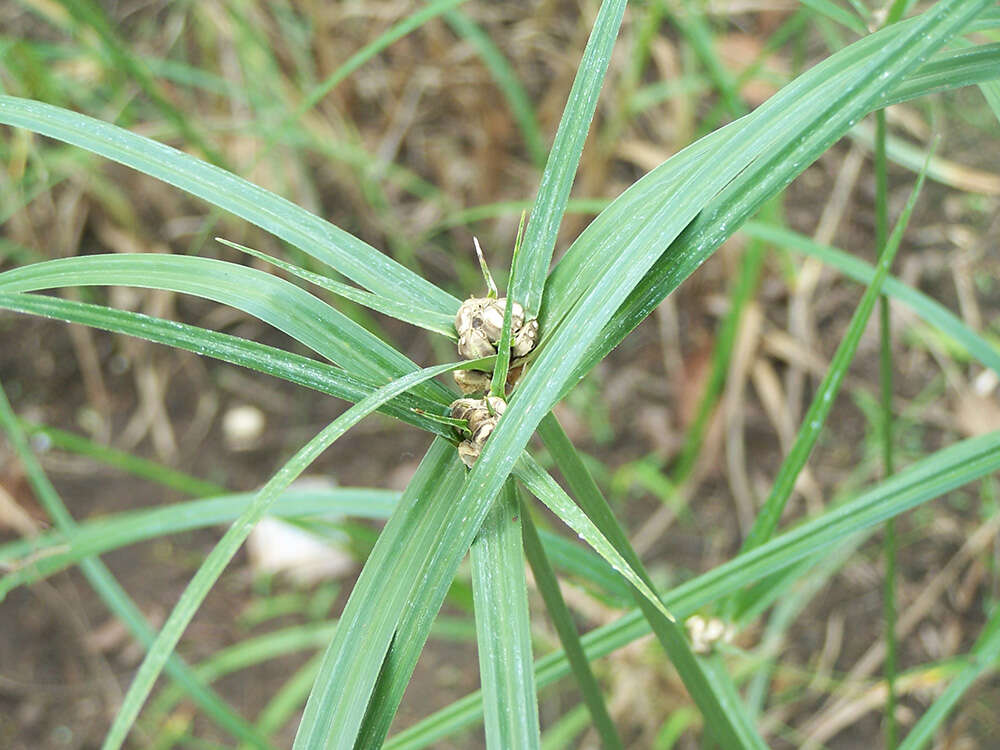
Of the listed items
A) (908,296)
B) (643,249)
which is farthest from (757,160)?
(908,296)

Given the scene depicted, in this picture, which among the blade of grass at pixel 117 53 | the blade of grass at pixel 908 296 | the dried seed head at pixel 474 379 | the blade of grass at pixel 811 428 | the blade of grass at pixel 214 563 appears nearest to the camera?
the blade of grass at pixel 214 563

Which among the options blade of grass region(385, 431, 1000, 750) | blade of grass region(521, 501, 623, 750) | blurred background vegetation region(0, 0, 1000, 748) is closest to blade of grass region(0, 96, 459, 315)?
blade of grass region(521, 501, 623, 750)

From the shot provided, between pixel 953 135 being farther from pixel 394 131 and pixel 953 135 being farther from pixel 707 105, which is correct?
pixel 394 131

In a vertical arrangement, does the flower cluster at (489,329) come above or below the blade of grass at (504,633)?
above

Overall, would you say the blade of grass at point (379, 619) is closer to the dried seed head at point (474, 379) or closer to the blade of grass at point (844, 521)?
the dried seed head at point (474, 379)

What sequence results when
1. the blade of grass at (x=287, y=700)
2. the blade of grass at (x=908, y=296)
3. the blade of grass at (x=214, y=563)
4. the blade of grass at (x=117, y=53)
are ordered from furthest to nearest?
the blade of grass at (x=287, y=700) < the blade of grass at (x=117, y=53) < the blade of grass at (x=908, y=296) < the blade of grass at (x=214, y=563)

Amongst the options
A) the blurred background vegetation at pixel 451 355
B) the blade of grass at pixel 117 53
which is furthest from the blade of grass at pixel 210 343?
the blurred background vegetation at pixel 451 355

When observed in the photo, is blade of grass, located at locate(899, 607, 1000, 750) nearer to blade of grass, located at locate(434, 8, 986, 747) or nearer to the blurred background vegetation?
blade of grass, located at locate(434, 8, 986, 747)
